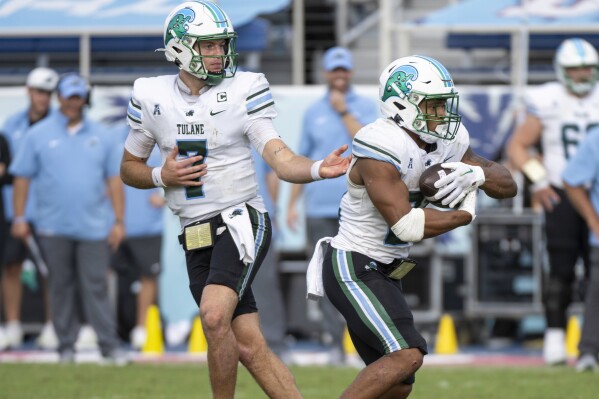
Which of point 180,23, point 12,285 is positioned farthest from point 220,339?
point 12,285

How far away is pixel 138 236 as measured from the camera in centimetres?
1106

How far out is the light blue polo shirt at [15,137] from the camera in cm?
1112

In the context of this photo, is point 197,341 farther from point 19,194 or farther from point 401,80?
point 401,80

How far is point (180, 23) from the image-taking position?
254 inches

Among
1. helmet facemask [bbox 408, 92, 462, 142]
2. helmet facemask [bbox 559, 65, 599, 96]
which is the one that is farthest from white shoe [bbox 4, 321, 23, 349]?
helmet facemask [bbox 408, 92, 462, 142]

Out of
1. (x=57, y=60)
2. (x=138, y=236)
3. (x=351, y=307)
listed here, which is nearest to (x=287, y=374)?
(x=351, y=307)

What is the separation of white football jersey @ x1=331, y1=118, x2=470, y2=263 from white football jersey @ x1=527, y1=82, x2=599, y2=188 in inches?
144

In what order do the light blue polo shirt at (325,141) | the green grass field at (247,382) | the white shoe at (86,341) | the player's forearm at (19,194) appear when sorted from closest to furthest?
1. the green grass field at (247,382)
2. the light blue polo shirt at (325,141)
3. the player's forearm at (19,194)
4. the white shoe at (86,341)

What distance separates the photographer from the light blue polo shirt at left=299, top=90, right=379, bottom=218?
9.72 metres

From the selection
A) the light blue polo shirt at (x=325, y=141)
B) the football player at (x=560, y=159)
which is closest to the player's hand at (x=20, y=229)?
the light blue polo shirt at (x=325, y=141)

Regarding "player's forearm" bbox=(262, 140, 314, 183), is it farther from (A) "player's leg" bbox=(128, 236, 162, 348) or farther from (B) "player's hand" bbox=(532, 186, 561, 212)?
(A) "player's leg" bbox=(128, 236, 162, 348)

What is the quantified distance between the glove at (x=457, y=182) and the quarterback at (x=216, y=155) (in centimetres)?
75

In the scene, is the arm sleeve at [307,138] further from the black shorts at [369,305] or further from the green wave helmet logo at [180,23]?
the black shorts at [369,305]

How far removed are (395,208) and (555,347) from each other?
13.9 feet
